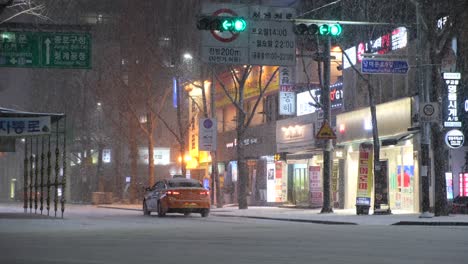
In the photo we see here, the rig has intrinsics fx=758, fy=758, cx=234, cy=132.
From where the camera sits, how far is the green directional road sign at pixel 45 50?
2688 cm

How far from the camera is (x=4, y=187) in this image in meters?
102

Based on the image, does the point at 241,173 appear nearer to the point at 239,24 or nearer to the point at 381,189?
the point at 381,189

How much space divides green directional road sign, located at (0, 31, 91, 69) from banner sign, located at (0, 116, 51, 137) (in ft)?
10.4

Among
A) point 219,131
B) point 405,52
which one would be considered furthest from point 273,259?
point 219,131

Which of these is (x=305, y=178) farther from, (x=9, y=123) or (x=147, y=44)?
(x=9, y=123)

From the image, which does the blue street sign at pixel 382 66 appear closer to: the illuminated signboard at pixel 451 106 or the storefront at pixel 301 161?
the illuminated signboard at pixel 451 106

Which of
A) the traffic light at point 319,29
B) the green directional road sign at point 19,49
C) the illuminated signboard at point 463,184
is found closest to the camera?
the traffic light at point 319,29

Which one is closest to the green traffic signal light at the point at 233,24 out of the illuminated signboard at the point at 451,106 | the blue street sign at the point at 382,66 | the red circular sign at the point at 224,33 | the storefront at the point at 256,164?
the red circular sign at the point at 224,33

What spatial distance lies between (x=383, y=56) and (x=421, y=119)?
2760 mm

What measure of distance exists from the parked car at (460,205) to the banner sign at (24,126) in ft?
53.3

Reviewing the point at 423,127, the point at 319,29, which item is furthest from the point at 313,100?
the point at 319,29

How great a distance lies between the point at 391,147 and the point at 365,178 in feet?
15.1

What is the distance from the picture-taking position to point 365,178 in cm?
3062

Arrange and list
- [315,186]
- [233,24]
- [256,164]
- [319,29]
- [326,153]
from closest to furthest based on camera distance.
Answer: [233,24], [319,29], [326,153], [315,186], [256,164]
